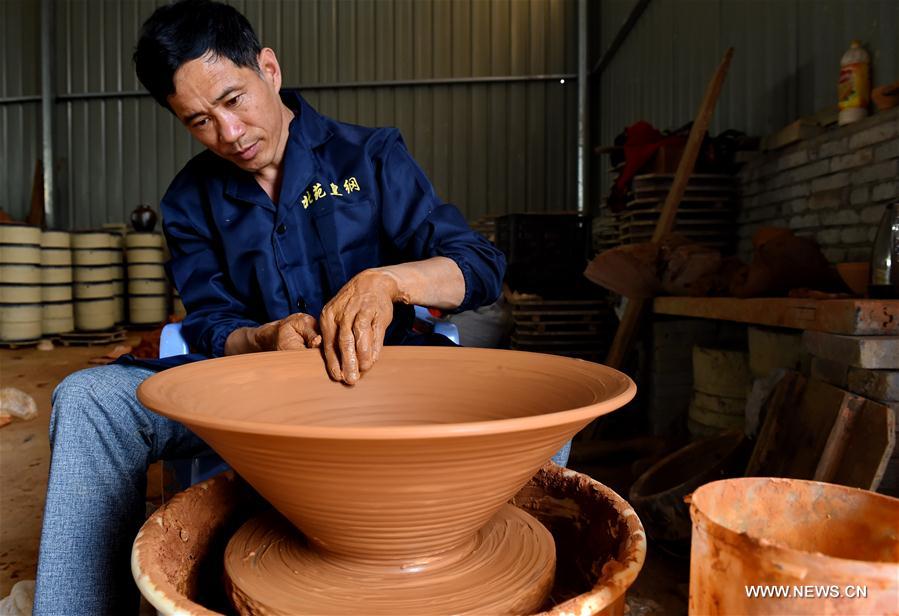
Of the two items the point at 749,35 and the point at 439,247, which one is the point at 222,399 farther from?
the point at 749,35

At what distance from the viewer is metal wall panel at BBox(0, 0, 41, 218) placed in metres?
10.5

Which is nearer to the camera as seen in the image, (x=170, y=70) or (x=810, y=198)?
(x=170, y=70)

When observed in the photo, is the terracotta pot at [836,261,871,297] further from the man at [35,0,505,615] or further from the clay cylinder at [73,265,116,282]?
the clay cylinder at [73,265,116,282]

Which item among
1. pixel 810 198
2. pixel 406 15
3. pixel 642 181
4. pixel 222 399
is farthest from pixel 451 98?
pixel 222 399

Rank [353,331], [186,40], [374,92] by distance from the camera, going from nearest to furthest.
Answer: [353,331] → [186,40] → [374,92]

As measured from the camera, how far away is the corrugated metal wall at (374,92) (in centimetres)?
939

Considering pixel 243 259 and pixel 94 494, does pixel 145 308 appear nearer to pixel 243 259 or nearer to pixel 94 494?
pixel 243 259

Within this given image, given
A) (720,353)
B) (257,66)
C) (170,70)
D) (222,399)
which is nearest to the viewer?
(222,399)

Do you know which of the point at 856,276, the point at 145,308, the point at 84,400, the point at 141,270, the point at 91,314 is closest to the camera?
the point at 84,400

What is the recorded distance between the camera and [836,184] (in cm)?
339

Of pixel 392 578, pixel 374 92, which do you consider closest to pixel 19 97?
pixel 374 92

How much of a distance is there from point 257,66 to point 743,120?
3.78 metres

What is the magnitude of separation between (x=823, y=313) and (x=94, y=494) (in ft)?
6.84

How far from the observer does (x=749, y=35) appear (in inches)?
173
